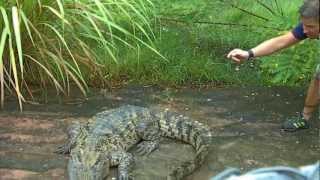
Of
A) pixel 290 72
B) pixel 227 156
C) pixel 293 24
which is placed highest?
pixel 293 24

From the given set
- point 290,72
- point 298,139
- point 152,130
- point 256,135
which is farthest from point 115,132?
point 290,72

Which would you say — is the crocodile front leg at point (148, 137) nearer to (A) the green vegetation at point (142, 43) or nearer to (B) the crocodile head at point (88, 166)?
(B) the crocodile head at point (88, 166)

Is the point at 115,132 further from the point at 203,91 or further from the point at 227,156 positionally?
the point at 203,91

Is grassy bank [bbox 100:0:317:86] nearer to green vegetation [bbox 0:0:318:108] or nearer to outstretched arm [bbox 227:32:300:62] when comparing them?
green vegetation [bbox 0:0:318:108]

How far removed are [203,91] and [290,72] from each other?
2.83 feet

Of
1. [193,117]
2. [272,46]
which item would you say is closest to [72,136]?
[193,117]

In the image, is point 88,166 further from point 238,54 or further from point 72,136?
point 238,54

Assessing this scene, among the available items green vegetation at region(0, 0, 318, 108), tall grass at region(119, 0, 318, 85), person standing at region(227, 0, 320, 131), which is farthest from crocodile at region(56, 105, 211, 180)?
tall grass at region(119, 0, 318, 85)

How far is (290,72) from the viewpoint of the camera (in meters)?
5.61

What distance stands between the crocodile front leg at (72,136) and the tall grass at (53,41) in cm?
53

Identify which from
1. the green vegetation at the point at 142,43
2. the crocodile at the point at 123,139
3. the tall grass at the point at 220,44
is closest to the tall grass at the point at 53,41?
the green vegetation at the point at 142,43

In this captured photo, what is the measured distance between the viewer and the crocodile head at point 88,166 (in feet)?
13.7

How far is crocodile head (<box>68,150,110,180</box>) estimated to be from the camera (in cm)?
417

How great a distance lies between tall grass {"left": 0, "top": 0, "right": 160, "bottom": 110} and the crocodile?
64 centimetres
